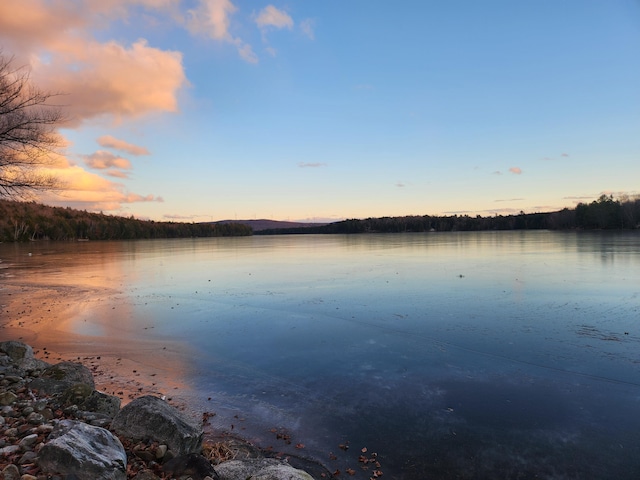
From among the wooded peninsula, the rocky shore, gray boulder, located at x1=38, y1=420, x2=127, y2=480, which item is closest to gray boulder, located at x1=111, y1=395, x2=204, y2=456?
the rocky shore

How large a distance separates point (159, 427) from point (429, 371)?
562 cm

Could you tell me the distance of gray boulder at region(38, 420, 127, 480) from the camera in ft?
12.6

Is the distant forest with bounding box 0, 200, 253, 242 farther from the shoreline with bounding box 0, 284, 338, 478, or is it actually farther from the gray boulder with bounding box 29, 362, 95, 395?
the gray boulder with bounding box 29, 362, 95, 395

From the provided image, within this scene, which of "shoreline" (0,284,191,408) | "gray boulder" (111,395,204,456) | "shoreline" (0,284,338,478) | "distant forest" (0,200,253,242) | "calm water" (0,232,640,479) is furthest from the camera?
"distant forest" (0,200,253,242)

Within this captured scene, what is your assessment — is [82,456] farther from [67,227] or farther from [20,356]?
[67,227]

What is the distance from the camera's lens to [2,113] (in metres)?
16.1

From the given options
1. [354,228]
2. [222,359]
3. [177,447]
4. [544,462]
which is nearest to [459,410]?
[544,462]

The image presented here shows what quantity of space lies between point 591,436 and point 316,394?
14.7 feet

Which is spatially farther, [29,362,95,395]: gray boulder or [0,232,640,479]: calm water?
[29,362,95,395]: gray boulder

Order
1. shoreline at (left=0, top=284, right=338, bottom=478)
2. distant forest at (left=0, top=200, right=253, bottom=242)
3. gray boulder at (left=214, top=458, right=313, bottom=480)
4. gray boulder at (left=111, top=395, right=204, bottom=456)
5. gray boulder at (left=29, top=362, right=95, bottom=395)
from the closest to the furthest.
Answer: gray boulder at (left=214, top=458, right=313, bottom=480) < gray boulder at (left=111, top=395, right=204, bottom=456) < shoreline at (left=0, top=284, right=338, bottom=478) < gray boulder at (left=29, top=362, right=95, bottom=395) < distant forest at (left=0, top=200, right=253, bottom=242)

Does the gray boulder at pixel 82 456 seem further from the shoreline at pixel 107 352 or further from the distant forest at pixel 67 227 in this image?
the distant forest at pixel 67 227

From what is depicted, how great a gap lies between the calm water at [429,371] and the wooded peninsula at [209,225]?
6402cm

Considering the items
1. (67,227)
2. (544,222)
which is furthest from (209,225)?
(544,222)

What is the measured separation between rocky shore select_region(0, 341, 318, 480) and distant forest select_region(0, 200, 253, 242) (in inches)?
2708
